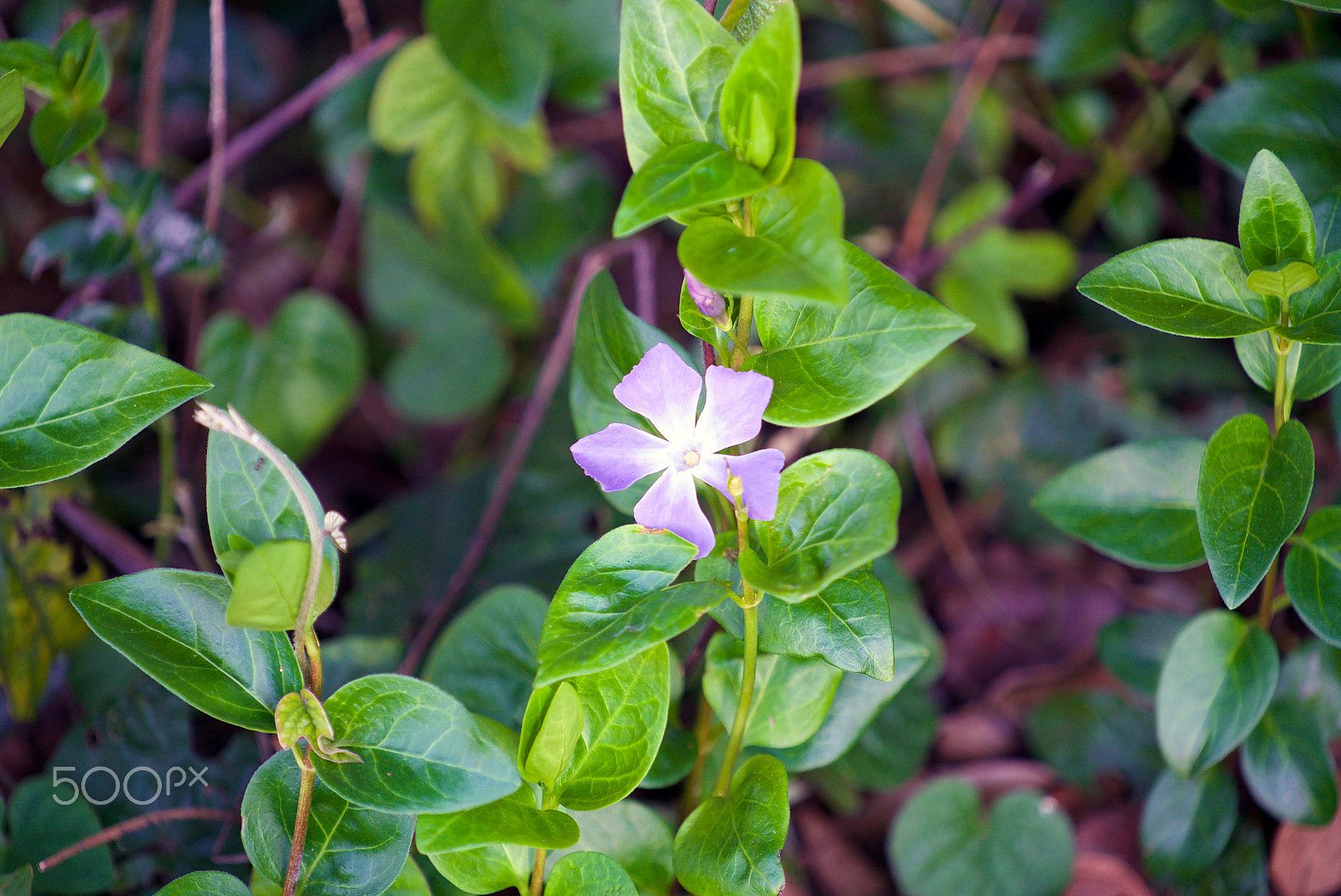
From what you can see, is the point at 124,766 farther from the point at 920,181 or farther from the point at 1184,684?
the point at 920,181

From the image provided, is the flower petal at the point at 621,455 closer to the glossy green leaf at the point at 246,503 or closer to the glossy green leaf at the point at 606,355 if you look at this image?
the glossy green leaf at the point at 606,355

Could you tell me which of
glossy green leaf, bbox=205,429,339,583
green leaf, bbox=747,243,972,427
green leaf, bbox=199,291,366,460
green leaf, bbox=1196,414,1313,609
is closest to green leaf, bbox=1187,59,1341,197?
green leaf, bbox=1196,414,1313,609

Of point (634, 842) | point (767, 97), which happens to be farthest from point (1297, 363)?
point (634, 842)

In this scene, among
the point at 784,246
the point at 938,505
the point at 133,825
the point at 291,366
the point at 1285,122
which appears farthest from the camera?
the point at 938,505

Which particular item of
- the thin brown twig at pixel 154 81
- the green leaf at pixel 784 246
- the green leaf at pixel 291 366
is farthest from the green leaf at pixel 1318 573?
the thin brown twig at pixel 154 81

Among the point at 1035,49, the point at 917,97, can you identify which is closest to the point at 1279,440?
the point at 1035,49

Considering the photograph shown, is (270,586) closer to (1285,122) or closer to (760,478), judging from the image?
(760,478)

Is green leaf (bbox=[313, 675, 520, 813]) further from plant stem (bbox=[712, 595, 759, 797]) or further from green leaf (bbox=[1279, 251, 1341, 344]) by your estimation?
green leaf (bbox=[1279, 251, 1341, 344])

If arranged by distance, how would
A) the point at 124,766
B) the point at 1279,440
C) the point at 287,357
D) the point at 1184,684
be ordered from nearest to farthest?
the point at 1279,440, the point at 1184,684, the point at 124,766, the point at 287,357
